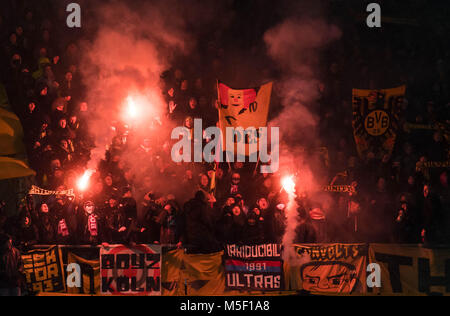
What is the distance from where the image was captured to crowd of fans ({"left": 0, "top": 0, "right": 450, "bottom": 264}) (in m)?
6.89

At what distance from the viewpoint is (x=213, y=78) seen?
24.0 ft

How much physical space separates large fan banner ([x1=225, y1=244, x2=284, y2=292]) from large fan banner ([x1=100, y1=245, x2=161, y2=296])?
107 centimetres

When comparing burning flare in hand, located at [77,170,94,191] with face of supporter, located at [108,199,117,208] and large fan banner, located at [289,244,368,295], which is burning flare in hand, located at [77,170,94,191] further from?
large fan banner, located at [289,244,368,295]

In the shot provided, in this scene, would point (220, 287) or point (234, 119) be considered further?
point (234, 119)

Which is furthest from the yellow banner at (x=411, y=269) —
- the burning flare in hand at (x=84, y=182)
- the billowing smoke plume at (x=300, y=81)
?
the burning flare in hand at (x=84, y=182)

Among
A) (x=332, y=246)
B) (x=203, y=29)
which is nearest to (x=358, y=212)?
(x=332, y=246)

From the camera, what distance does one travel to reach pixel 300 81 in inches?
289

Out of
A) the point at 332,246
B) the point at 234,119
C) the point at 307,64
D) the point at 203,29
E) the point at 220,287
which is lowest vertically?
the point at 220,287

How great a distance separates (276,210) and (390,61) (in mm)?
3227

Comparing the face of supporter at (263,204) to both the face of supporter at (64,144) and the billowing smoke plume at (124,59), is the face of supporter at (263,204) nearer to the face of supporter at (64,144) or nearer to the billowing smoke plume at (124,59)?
the billowing smoke plume at (124,59)

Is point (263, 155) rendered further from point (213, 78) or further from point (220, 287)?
point (220, 287)

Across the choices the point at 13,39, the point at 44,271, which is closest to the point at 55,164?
the point at 44,271

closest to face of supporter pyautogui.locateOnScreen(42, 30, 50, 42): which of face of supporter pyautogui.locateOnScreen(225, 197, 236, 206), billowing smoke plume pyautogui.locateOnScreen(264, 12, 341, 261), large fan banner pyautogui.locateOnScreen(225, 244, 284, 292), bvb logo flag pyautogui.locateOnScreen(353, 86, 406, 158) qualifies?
billowing smoke plume pyautogui.locateOnScreen(264, 12, 341, 261)

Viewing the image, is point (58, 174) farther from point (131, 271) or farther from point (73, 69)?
point (131, 271)
